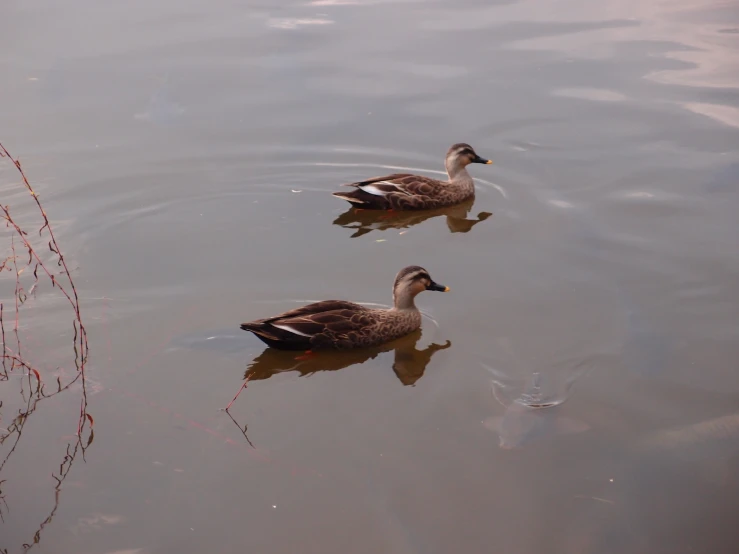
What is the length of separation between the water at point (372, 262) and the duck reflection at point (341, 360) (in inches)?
1.9

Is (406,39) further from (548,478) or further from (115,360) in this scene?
(548,478)

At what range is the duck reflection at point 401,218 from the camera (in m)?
9.24

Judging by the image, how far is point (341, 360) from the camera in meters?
7.04

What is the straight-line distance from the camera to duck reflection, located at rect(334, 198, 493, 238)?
30.3 ft

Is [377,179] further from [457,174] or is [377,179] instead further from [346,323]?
[346,323]

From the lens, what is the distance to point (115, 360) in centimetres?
675

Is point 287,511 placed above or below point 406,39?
below

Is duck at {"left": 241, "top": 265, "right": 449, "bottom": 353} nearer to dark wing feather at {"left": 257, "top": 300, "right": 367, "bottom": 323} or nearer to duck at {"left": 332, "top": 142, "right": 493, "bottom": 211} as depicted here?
dark wing feather at {"left": 257, "top": 300, "right": 367, "bottom": 323}

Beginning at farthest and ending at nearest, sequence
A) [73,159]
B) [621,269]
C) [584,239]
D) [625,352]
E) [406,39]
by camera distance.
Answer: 1. [406,39]
2. [73,159]
3. [584,239]
4. [621,269]
5. [625,352]

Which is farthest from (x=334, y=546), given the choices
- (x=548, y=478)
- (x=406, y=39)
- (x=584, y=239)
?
(x=406, y=39)

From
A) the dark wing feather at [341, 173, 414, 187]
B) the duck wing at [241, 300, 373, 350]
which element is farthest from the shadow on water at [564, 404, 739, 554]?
the dark wing feather at [341, 173, 414, 187]

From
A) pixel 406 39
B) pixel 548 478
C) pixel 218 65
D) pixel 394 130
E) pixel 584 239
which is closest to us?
pixel 548 478

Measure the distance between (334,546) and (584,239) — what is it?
14.7 feet

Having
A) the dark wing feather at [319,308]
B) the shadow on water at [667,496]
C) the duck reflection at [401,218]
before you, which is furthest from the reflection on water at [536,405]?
the duck reflection at [401,218]
